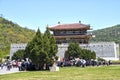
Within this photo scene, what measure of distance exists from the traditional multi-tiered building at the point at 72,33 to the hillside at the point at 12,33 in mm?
25454

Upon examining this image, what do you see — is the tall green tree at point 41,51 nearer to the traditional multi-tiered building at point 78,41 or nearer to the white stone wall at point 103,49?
the white stone wall at point 103,49

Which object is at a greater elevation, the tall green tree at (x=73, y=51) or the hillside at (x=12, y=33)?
the hillside at (x=12, y=33)

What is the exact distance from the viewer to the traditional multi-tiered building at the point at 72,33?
6731cm

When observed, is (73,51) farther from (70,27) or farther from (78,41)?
(70,27)

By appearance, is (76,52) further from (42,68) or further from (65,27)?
(42,68)

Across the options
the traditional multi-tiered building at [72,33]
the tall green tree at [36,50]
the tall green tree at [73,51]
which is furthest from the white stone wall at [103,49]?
the tall green tree at [36,50]

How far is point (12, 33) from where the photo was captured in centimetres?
11850

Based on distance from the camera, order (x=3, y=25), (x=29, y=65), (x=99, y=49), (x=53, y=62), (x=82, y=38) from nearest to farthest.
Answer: (x=53, y=62)
(x=29, y=65)
(x=99, y=49)
(x=82, y=38)
(x=3, y=25)

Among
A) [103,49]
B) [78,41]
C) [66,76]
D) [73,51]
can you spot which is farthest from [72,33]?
[66,76]

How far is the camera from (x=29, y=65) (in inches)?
1299

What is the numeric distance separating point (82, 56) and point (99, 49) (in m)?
6.21

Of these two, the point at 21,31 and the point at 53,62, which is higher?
the point at 21,31

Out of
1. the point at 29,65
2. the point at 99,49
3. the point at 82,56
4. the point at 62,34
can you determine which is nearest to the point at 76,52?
the point at 82,56

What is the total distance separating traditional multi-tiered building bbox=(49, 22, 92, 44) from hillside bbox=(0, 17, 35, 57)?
83.5 feet
